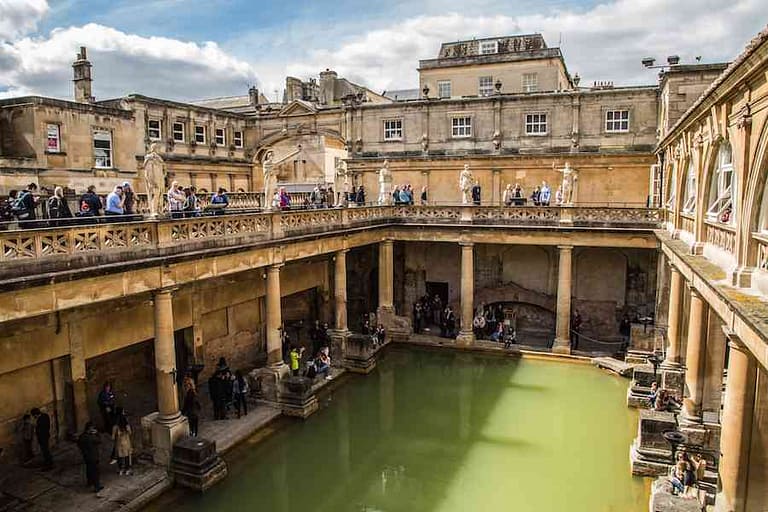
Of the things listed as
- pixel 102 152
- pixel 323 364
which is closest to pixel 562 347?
pixel 323 364

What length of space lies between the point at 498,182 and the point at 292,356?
1566cm

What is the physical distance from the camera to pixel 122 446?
13250 mm

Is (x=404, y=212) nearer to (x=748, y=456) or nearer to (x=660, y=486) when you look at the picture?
(x=660, y=486)

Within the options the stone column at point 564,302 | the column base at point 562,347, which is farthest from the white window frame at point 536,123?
the column base at point 562,347

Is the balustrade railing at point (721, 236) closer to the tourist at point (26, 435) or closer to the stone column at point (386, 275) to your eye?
the stone column at point (386, 275)

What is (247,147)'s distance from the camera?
3900 cm

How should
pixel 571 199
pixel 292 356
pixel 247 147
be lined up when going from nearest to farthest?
pixel 292 356, pixel 571 199, pixel 247 147

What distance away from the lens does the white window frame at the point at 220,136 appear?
3691 centimetres

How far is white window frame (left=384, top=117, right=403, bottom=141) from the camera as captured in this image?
31.9 meters

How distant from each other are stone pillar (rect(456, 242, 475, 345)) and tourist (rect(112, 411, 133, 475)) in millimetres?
14930

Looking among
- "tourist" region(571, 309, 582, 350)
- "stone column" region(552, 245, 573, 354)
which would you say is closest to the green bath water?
"stone column" region(552, 245, 573, 354)

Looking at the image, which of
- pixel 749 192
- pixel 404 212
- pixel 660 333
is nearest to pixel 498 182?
pixel 404 212

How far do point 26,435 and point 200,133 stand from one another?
2588 centimetres

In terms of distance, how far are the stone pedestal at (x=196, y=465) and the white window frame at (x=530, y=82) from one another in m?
29.0
